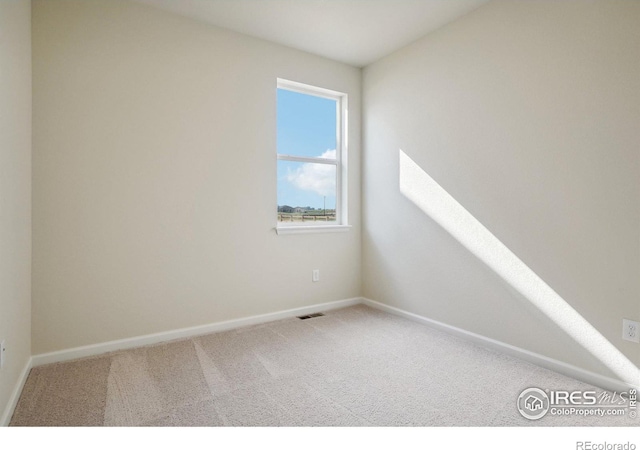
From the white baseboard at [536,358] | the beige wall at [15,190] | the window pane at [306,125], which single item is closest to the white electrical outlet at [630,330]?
the white baseboard at [536,358]

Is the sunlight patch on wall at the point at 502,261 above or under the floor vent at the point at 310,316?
above

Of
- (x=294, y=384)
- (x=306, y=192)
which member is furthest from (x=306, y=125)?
(x=294, y=384)

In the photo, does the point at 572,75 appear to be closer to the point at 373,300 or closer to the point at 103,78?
the point at 373,300

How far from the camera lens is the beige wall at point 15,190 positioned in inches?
62.3

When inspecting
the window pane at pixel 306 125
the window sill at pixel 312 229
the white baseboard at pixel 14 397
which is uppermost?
the window pane at pixel 306 125

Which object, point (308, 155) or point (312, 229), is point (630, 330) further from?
point (308, 155)

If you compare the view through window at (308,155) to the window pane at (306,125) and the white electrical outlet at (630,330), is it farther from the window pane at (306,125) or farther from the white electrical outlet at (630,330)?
the white electrical outlet at (630,330)

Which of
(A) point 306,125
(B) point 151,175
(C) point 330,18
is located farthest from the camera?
(A) point 306,125

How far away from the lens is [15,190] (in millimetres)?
1815

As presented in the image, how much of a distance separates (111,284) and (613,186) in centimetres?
326

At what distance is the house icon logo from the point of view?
5.46 ft

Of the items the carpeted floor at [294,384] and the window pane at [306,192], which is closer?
the carpeted floor at [294,384]

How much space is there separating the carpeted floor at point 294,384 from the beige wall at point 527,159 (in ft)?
1.37

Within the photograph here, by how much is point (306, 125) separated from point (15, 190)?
2.35 meters
